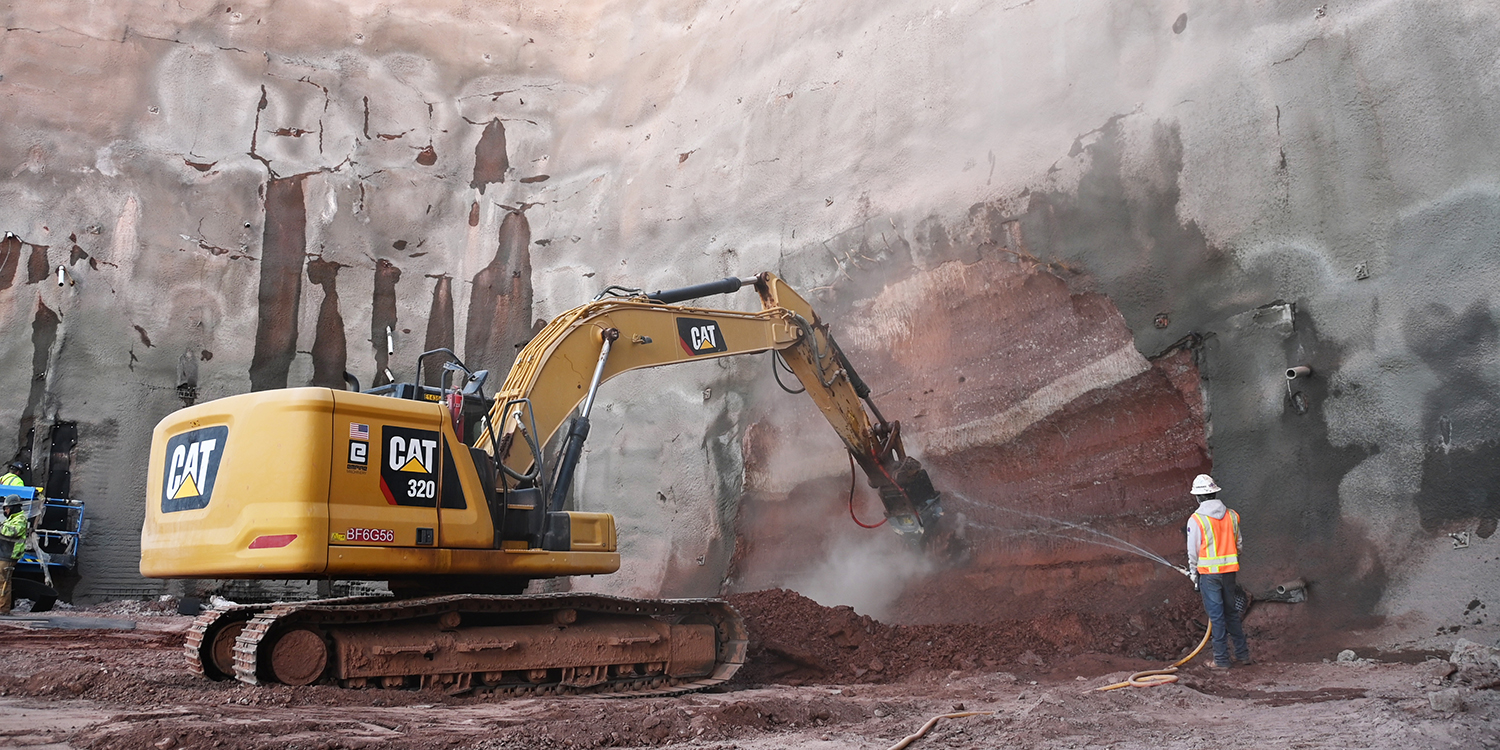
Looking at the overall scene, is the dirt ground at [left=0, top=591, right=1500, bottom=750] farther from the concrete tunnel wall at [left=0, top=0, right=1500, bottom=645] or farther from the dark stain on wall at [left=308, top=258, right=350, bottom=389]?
the dark stain on wall at [left=308, top=258, right=350, bottom=389]

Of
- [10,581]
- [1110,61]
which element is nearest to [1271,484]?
[1110,61]

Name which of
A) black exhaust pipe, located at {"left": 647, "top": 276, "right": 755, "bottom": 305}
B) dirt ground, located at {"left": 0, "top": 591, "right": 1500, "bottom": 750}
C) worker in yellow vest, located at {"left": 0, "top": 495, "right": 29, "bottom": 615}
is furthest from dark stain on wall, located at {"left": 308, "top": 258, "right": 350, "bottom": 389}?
black exhaust pipe, located at {"left": 647, "top": 276, "right": 755, "bottom": 305}

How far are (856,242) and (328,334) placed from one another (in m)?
7.12

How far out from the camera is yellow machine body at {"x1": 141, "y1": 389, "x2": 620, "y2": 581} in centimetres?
509

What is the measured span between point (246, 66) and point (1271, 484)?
1340 centimetres

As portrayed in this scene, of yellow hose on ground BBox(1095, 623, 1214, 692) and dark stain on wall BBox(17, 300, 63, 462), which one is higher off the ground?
dark stain on wall BBox(17, 300, 63, 462)

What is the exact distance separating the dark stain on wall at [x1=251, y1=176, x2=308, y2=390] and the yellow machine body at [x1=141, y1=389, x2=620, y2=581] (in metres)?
7.45

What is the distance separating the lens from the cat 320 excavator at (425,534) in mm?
5164

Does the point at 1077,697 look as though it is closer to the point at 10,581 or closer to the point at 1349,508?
the point at 1349,508

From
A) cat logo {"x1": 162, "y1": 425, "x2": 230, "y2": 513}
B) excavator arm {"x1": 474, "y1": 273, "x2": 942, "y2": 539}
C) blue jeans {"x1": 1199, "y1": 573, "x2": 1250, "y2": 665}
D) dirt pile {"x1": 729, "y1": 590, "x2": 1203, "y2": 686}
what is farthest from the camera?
dirt pile {"x1": 729, "y1": 590, "x2": 1203, "y2": 686}

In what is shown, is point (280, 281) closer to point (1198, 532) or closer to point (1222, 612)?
point (1198, 532)

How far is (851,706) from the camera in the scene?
5000mm

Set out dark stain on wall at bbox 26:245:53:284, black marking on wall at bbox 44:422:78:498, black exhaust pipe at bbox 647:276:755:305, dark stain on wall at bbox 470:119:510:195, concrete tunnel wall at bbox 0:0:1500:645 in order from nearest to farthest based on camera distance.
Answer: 1. concrete tunnel wall at bbox 0:0:1500:645
2. black exhaust pipe at bbox 647:276:755:305
3. black marking on wall at bbox 44:422:78:498
4. dark stain on wall at bbox 26:245:53:284
5. dark stain on wall at bbox 470:119:510:195

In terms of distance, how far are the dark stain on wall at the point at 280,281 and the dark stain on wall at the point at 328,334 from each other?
24 centimetres
